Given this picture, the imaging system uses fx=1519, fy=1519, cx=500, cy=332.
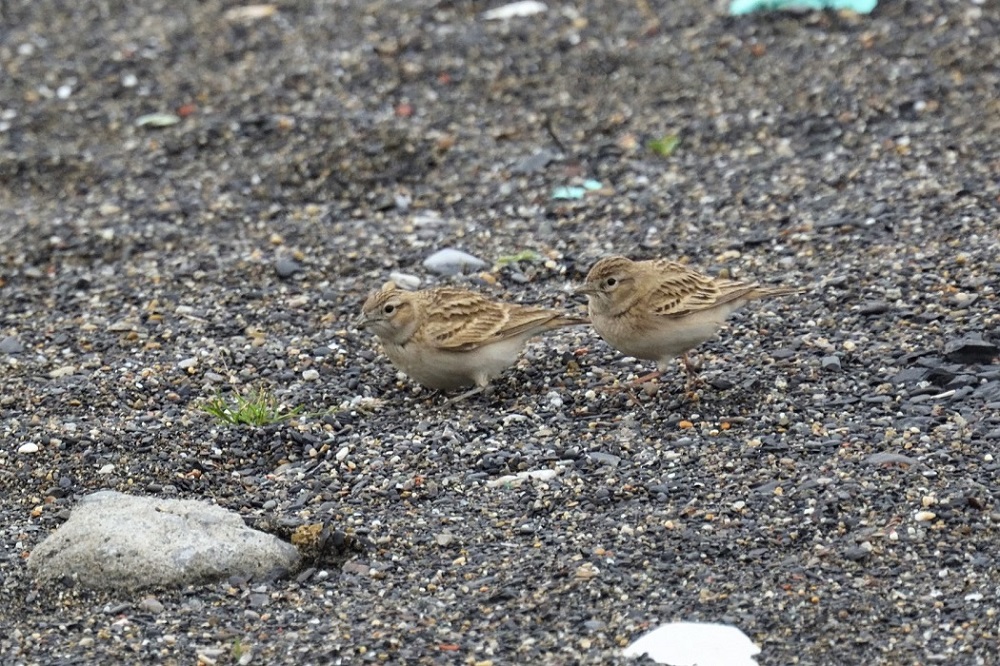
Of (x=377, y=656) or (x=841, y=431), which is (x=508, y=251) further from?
(x=377, y=656)

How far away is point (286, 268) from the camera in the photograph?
31.0 feet

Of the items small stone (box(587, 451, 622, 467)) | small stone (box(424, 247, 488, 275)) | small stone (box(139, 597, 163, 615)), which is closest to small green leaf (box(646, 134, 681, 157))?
small stone (box(424, 247, 488, 275))

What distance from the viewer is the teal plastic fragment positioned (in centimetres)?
1247

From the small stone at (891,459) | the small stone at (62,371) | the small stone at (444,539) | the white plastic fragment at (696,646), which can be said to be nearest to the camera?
the white plastic fragment at (696,646)

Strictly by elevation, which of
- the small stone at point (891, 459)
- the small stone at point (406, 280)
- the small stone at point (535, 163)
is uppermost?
the small stone at point (891, 459)

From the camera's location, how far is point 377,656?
17.9ft

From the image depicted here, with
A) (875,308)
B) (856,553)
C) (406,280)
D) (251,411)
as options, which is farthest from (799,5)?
(856,553)

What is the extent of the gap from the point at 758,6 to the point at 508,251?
435 cm

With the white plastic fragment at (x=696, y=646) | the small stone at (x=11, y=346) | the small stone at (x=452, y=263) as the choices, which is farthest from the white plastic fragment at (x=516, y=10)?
the white plastic fragment at (x=696, y=646)

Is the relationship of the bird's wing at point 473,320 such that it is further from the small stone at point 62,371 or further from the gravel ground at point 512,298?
the small stone at point 62,371

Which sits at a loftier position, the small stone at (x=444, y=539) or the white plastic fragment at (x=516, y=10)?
the small stone at (x=444, y=539)

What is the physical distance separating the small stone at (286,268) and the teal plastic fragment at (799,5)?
5125 millimetres

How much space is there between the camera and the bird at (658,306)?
743 centimetres

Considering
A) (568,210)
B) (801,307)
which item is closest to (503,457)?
(801,307)
